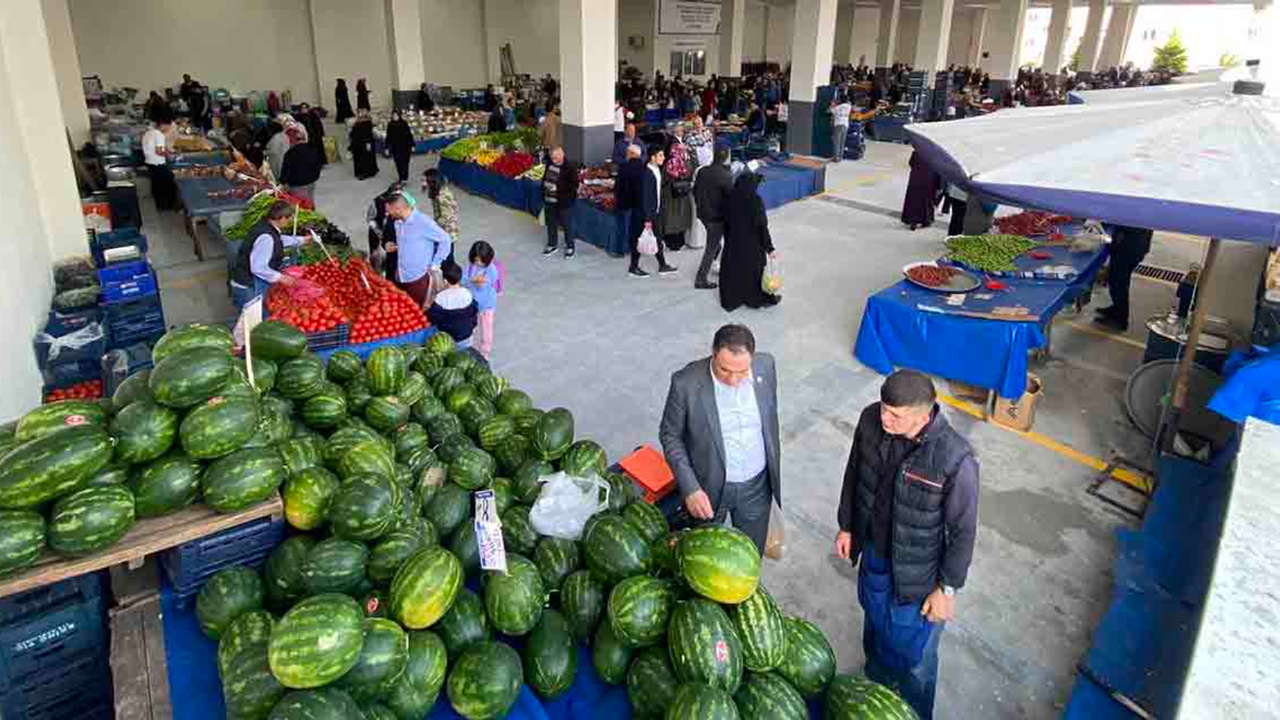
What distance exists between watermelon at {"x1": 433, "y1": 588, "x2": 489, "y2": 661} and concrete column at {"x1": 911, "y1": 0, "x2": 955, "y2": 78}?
22821mm

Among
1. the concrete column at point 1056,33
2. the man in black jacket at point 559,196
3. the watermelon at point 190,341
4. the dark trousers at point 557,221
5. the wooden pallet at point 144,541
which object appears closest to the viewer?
the wooden pallet at point 144,541

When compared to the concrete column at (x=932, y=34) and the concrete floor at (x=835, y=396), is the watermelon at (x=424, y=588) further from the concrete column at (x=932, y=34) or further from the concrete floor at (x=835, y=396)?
the concrete column at (x=932, y=34)

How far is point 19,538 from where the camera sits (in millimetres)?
1988

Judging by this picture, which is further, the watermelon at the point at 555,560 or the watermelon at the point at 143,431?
the watermelon at the point at 555,560

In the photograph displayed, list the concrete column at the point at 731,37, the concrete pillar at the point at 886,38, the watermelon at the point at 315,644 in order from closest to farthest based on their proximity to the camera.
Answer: the watermelon at the point at 315,644 → the concrete column at the point at 731,37 → the concrete pillar at the point at 886,38

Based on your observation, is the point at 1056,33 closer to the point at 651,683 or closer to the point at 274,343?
the point at 274,343

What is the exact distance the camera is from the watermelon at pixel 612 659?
2.32 meters

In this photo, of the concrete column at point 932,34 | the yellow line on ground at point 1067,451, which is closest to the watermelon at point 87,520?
the yellow line on ground at point 1067,451

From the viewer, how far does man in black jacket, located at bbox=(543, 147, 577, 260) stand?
9859mm

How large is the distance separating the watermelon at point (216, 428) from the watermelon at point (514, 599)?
0.92 meters

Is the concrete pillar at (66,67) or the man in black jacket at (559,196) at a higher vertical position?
the concrete pillar at (66,67)

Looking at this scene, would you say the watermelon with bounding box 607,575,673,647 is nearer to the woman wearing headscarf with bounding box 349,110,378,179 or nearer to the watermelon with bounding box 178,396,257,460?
the watermelon with bounding box 178,396,257,460

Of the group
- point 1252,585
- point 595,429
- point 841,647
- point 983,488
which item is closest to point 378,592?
point 841,647

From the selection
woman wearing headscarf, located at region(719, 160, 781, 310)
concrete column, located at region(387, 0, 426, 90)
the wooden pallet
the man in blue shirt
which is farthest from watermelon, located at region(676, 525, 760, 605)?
concrete column, located at region(387, 0, 426, 90)
